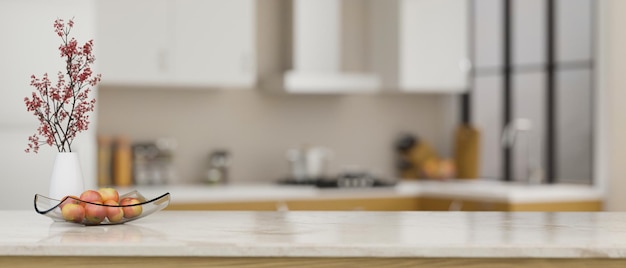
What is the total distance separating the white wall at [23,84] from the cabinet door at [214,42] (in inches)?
31.2

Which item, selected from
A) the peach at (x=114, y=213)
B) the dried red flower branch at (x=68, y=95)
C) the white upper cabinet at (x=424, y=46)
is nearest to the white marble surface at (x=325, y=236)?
the peach at (x=114, y=213)

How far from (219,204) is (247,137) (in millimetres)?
886

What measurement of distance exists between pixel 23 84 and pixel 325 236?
8.96 feet

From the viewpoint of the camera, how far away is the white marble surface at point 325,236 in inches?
88.4

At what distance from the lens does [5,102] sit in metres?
4.66

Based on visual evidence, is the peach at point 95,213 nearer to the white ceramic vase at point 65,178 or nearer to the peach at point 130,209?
the peach at point 130,209

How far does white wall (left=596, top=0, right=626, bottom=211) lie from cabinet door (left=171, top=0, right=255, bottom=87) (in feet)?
6.29

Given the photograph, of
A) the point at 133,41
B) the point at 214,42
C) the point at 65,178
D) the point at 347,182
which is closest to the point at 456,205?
the point at 347,182

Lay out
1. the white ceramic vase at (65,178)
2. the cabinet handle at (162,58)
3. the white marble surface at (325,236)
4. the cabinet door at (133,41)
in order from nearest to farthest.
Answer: the white marble surface at (325,236) → the white ceramic vase at (65,178) → the cabinet door at (133,41) → the cabinet handle at (162,58)

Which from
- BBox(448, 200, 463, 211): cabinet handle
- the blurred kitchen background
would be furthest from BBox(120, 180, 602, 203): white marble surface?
the blurred kitchen background

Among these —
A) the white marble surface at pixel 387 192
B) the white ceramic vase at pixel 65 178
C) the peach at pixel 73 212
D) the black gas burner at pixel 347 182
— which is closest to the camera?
the peach at pixel 73 212

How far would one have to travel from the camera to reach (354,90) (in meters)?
5.88

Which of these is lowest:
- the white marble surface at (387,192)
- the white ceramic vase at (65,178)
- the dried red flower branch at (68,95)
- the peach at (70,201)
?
the white marble surface at (387,192)

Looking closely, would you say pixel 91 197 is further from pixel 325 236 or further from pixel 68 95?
pixel 325 236
